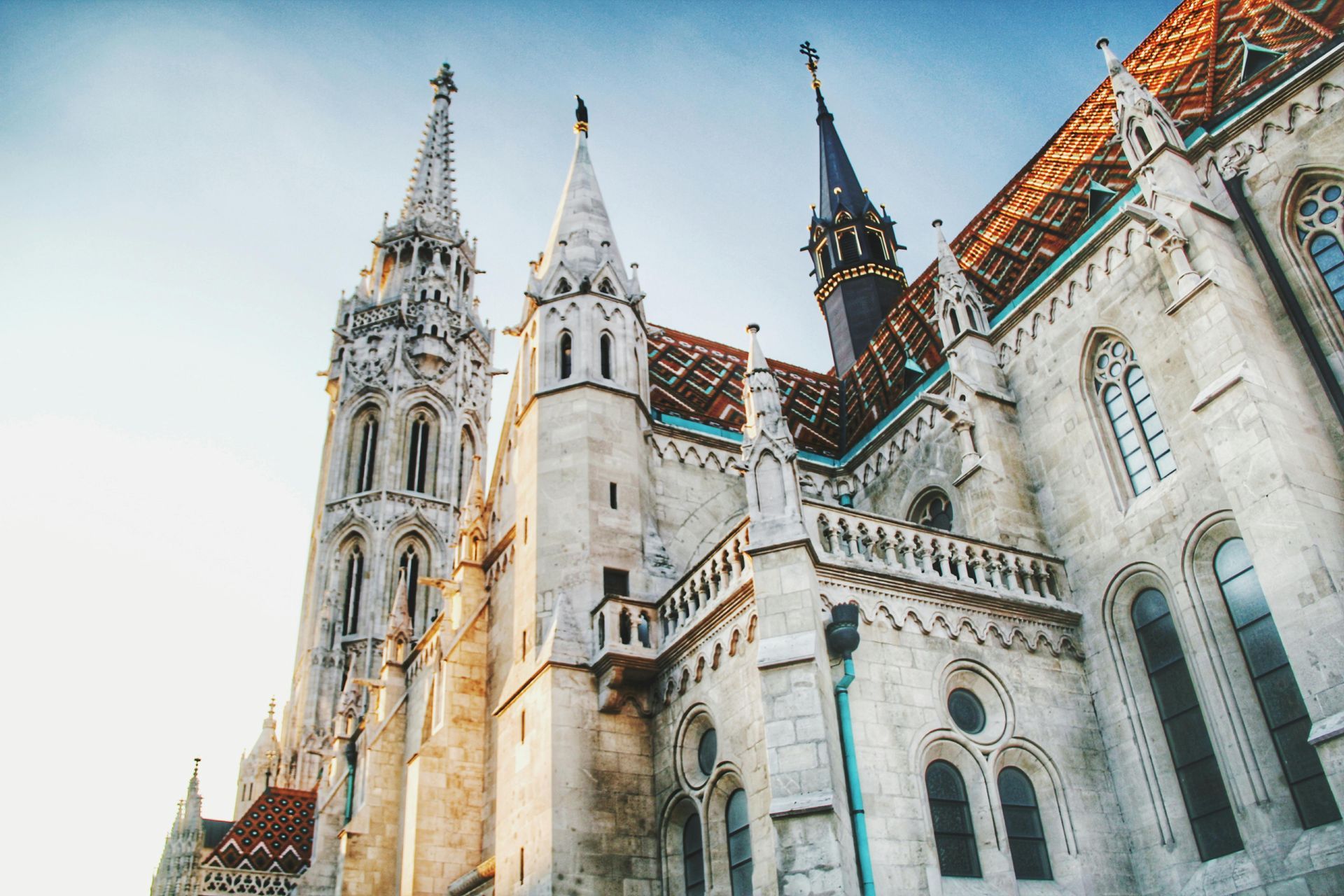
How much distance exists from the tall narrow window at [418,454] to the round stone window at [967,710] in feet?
109

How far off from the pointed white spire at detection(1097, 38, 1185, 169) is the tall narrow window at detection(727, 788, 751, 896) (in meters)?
9.49

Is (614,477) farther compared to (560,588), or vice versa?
(614,477)

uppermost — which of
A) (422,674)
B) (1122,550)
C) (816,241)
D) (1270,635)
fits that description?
(816,241)

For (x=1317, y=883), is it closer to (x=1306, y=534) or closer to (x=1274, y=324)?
(x=1306, y=534)

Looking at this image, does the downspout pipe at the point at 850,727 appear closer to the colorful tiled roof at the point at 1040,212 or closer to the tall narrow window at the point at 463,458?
the colorful tiled roof at the point at 1040,212

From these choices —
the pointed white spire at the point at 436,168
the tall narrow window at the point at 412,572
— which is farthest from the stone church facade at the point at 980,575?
the pointed white spire at the point at 436,168

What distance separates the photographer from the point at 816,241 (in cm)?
3039

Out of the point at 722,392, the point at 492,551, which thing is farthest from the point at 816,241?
the point at 492,551

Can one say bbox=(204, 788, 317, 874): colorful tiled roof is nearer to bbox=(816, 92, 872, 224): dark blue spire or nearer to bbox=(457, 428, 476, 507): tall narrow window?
bbox=(457, 428, 476, 507): tall narrow window

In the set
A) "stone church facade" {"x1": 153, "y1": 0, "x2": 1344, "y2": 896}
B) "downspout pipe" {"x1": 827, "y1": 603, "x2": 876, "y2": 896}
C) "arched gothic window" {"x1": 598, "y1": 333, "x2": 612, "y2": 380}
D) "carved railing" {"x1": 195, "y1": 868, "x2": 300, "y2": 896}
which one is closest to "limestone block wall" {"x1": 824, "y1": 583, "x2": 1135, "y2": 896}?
"stone church facade" {"x1": 153, "y1": 0, "x2": 1344, "y2": 896}

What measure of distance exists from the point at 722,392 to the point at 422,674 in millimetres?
7990

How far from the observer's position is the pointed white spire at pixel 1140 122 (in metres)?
13.9

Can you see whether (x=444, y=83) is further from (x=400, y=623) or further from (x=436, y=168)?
(x=400, y=623)

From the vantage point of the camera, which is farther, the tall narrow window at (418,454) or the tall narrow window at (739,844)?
the tall narrow window at (418,454)
